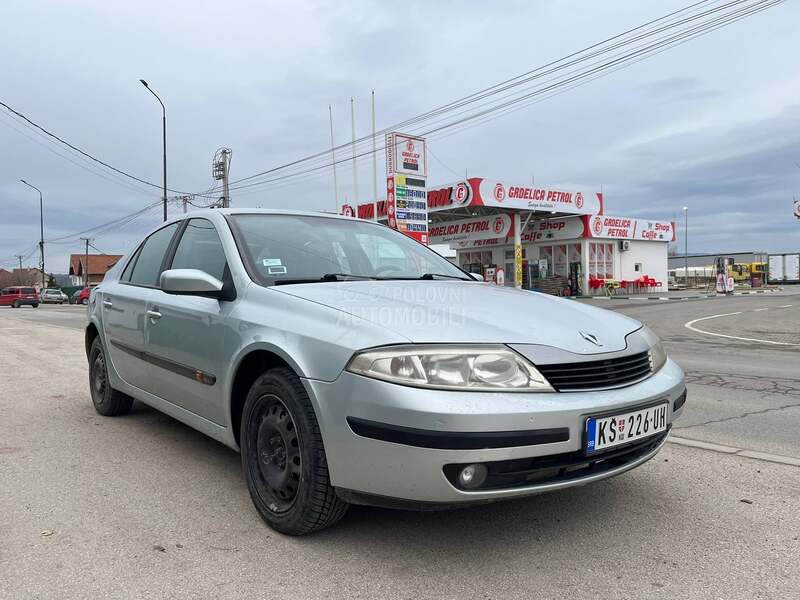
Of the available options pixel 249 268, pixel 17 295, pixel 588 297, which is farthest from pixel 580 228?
pixel 17 295

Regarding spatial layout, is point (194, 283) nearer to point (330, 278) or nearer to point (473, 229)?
point (330, 278)

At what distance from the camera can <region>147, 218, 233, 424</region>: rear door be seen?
3088 mm

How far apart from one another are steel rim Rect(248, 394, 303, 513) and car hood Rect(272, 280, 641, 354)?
539mm

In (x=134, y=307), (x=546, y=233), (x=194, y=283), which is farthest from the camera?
(x=546, y=233)

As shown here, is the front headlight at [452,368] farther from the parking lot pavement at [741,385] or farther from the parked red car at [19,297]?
the parked red car at [19,297]

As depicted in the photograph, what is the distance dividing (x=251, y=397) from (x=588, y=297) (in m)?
30.3

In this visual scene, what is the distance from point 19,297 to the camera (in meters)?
44.1

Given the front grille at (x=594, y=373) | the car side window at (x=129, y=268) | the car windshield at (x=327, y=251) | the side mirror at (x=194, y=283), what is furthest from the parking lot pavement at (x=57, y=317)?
the front grille at (x=594, y=373)

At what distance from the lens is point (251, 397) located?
2799 mm

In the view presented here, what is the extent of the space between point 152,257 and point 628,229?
1321 inches

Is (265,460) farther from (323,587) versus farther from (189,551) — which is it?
(323,587)

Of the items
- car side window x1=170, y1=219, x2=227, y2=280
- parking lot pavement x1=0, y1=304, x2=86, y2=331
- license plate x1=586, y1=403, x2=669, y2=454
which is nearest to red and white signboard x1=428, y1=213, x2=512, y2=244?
parking lot pavement x1=0, y1=304, x2=86, y2=331

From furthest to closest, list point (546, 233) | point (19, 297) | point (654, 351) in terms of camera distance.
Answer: point (19, 297)
point (546, 233)
point (654, 351)

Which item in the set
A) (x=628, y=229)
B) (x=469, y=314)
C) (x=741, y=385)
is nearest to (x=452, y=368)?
(x=469, y=314)
